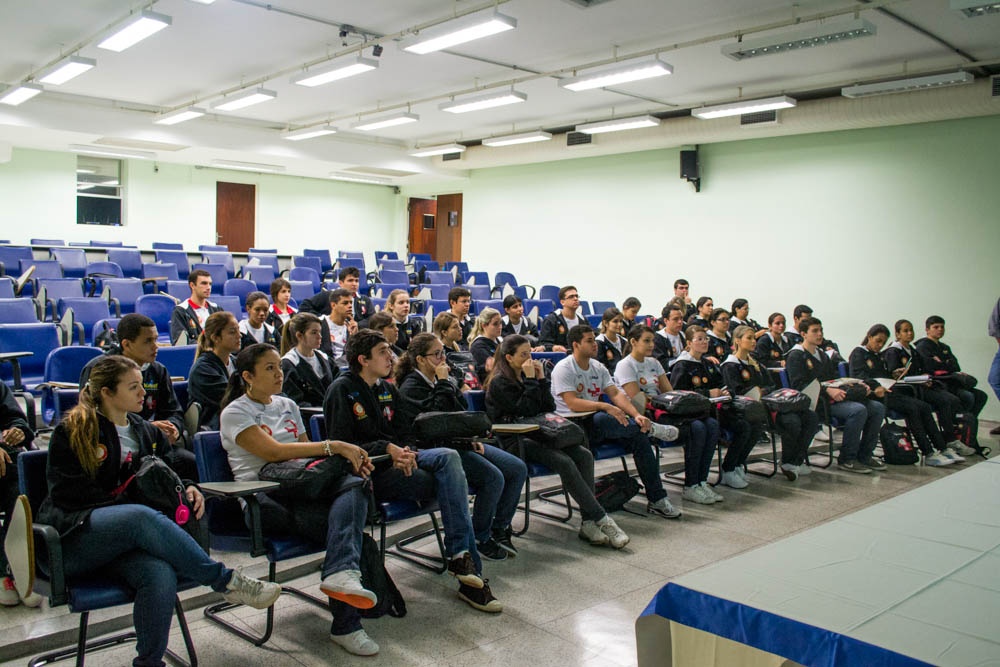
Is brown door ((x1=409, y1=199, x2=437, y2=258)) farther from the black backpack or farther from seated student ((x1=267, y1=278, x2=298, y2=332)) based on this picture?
the black backpack

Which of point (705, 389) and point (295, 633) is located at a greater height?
point (705, 389)

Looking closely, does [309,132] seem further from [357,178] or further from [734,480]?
[734,480]

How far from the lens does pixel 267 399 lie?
11.0ft

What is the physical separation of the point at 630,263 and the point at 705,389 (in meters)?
7.61

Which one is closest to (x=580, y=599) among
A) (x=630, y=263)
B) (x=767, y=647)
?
(x=767, y=647)

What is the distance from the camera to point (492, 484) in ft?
12.5

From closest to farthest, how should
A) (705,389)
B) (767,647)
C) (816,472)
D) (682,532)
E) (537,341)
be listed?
(767,647) → (682,532) → (705,389) → (816,472) → (537,341)

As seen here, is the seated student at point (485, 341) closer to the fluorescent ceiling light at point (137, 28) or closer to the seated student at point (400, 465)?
the seated student at point (400, 465)

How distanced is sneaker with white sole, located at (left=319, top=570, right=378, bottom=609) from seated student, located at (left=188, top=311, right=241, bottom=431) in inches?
57.3

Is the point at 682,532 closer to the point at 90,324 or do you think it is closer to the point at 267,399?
the point at 267,399

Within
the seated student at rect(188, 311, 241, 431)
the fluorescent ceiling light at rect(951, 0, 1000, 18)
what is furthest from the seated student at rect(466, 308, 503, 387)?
the fluorescent ceiling light at rect(951, 0, 1000, 18)

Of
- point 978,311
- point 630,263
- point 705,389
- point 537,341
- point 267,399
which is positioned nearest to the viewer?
point 267,399

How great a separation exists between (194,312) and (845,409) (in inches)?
207

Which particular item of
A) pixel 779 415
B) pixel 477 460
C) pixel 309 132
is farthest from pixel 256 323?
pixel 309 132
